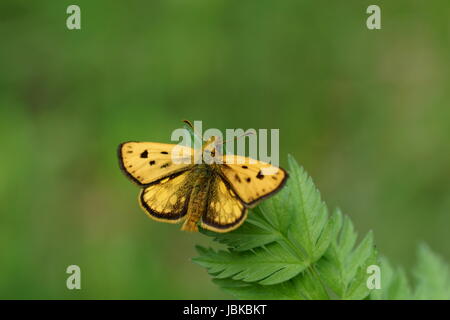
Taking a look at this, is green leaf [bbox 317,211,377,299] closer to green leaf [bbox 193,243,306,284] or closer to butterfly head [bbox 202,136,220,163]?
green leaf [bbox 193,243,306,284]

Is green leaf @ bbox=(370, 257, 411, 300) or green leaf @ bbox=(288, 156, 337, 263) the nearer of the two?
green leaf @ bbox=(288, 156, 337, 263)

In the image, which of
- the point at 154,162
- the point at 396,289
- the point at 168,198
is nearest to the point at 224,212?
the point at 168,198

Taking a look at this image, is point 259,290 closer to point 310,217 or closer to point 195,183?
point 310,217

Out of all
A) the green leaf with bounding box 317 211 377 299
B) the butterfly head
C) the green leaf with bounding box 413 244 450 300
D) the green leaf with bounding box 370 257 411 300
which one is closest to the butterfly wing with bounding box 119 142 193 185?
the butterfly head

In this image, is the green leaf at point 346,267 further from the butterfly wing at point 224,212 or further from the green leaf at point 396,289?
the butterfly wing at point 224,212

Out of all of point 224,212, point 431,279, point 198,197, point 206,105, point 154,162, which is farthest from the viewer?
point 206,105

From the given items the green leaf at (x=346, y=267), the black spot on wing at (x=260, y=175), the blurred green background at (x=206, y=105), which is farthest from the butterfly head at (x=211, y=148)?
the blurred green background at (x=206, y=105)

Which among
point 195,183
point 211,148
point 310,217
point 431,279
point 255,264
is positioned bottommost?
point 431,279
